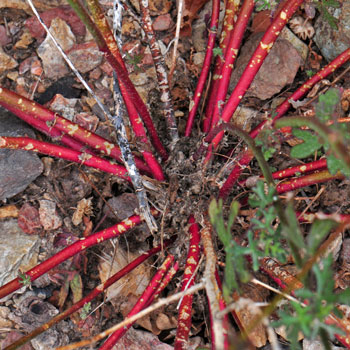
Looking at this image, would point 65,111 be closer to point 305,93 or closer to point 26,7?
point 26,7

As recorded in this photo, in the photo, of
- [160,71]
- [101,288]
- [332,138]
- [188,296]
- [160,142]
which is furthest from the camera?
[160,142]

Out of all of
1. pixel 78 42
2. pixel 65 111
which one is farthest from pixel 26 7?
pixel 65 111

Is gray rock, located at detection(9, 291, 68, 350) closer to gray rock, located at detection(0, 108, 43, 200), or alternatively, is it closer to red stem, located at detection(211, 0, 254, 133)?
Answer: gray rock, located at detection(0, 108, 43, 200)

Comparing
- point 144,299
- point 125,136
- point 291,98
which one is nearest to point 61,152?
point 125,136

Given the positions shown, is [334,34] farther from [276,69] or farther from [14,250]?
[14,250]

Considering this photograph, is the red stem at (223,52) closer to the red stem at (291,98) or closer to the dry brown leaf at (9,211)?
the red stem at (291,98)

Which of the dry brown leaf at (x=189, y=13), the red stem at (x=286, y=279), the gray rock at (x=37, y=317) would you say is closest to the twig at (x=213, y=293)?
the red stem at (x=286, y=279)
